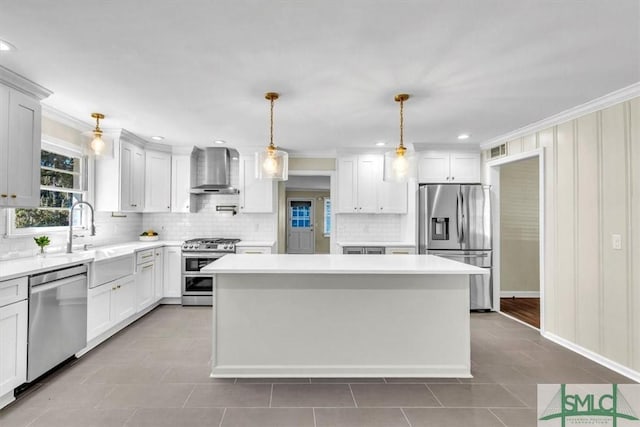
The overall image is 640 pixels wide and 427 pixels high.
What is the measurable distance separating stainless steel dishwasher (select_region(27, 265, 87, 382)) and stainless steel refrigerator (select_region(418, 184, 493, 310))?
4038 mm

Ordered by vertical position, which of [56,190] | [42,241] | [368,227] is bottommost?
[42,241]

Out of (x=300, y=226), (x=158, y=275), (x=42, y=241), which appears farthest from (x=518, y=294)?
(x=42, y=241)

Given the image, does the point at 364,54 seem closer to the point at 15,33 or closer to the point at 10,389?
the point at 15,33

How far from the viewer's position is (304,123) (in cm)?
385

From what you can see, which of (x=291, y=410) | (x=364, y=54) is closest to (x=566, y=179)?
(x=364, y=54)

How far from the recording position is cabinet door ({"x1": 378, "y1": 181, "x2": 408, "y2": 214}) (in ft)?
17.0

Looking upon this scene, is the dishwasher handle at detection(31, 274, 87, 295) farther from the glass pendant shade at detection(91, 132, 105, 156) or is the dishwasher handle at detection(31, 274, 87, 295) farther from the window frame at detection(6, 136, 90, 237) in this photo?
the glass pendant shade at detection(91, 132, 105, 156)

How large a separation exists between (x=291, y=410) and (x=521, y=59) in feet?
9.38

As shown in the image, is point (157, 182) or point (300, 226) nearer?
point (157, 182)

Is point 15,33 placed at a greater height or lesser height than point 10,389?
greater

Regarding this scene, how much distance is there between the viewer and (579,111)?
3191mm

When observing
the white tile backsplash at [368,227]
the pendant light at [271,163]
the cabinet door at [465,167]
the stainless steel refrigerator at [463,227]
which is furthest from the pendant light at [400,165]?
the white tile backsplash at [368,227]

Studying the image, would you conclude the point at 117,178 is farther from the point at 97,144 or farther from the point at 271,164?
the point at 271,164

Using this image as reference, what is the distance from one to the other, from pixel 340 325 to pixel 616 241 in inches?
97.9
